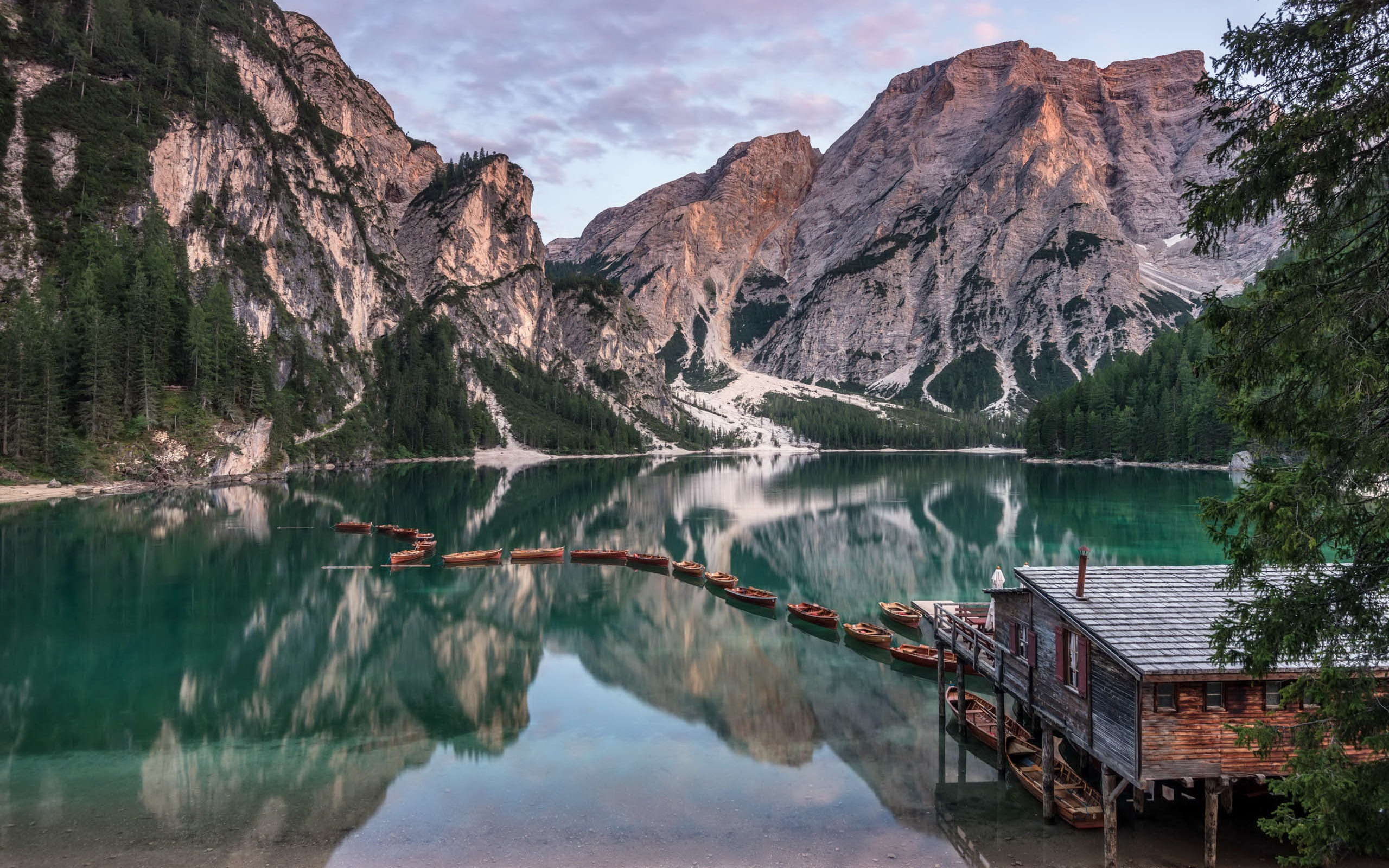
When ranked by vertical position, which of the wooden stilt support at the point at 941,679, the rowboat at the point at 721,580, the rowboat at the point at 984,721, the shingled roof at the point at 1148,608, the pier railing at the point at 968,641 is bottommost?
the rowboat at the point at 721,580

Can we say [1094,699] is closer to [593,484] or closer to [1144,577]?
[1144,577]

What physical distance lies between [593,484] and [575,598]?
8177 cm

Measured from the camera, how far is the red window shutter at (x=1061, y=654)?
21.5m

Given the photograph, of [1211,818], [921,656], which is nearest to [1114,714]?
[1211,818]

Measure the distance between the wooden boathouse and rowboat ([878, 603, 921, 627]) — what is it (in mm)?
19141

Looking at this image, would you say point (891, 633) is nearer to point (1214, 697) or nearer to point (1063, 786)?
point (1063, 786)

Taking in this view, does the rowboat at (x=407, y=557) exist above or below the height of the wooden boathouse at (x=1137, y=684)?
below

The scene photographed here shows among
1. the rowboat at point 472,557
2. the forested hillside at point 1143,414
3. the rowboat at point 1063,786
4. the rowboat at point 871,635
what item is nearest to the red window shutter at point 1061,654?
the rowboat at point 1063,786

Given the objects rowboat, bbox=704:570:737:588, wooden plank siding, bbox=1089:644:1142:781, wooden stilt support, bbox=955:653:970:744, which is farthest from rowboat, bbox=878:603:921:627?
wooden plank siding, bbox=1089:644:1142:781

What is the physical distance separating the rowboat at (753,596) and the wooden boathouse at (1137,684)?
24.9 meters

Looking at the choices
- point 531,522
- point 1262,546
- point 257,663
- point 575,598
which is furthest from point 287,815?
point 531,522

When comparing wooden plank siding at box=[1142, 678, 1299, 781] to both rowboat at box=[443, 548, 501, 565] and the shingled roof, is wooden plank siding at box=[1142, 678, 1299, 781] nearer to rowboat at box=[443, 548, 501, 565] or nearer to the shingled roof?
the shingled roof

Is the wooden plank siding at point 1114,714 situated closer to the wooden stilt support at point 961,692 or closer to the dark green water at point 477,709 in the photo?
the dark green water at point 477,709

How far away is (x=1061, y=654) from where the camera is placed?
2162 cm
